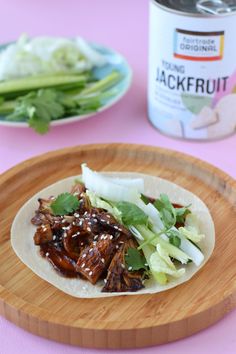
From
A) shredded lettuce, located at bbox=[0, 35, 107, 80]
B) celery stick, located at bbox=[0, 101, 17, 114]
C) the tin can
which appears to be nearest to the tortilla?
the tin can

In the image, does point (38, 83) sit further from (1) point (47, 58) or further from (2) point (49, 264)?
(2) point (49, 264)

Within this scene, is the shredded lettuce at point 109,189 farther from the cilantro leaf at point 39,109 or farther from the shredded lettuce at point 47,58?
the shredded lettuce at point 47,58

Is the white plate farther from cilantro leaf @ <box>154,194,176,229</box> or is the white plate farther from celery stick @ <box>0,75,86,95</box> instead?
cilantro leaf @ <box>154,194,176,229</box>

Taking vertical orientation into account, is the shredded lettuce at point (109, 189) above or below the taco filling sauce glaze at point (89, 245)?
above

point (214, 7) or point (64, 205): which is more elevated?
point (214, 7)

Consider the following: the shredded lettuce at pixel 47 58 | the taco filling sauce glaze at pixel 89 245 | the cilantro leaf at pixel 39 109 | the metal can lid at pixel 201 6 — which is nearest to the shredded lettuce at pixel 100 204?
the taco filling sauce glaze at pixel 89 245

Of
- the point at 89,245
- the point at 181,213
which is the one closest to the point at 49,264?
the point at 89,245
